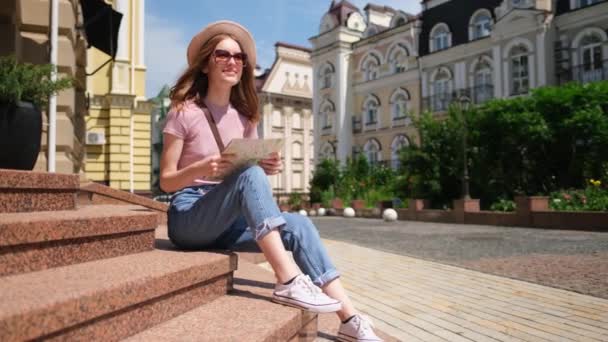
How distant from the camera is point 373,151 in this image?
33.7 meters

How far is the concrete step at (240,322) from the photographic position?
2.09m

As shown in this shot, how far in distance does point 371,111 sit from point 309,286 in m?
32.2

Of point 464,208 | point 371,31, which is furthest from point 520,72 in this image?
point 371,31

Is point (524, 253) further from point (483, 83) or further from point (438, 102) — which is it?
point (438, 102)

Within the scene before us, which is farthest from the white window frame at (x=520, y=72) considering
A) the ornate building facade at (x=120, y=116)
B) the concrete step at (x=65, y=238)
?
the concrete step at (x=65, y=238)

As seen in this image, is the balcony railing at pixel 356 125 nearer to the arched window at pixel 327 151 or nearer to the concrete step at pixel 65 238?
the arched window at pixel 327 151

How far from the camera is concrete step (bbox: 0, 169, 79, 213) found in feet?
9.09

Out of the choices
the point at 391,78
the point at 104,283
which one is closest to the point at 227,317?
the point at 104,283

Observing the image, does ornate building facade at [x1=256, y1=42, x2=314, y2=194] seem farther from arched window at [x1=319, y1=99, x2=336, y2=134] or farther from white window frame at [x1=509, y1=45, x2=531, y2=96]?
white window frame at [x1=509, y1=45, x2=531, y2=96]

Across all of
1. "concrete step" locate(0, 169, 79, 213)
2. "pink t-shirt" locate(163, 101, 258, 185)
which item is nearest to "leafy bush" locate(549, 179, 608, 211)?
"pink t-shirt" locate(163, 101, 258, 185)

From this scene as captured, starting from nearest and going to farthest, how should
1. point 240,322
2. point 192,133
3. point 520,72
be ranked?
point 240,322, point 192,133, point 520,72

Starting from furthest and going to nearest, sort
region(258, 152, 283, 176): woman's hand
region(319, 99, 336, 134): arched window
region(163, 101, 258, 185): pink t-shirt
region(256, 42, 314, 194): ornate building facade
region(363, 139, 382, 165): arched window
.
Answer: region(256, 42, 314, 194): ornate building facade
region(319, 99, 336, 134): arched window
region(363, 139, 382, 165): arched window
region(163, 101, 258, 185): pink t-shirt
region(258, 152, 283, 176): woman's hand

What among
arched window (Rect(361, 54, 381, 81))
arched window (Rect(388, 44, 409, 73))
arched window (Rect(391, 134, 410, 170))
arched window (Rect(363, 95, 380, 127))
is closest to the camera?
arched window (Rect(391, 134, 410, 170))

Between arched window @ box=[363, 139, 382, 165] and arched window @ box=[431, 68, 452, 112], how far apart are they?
5100 millimetres
